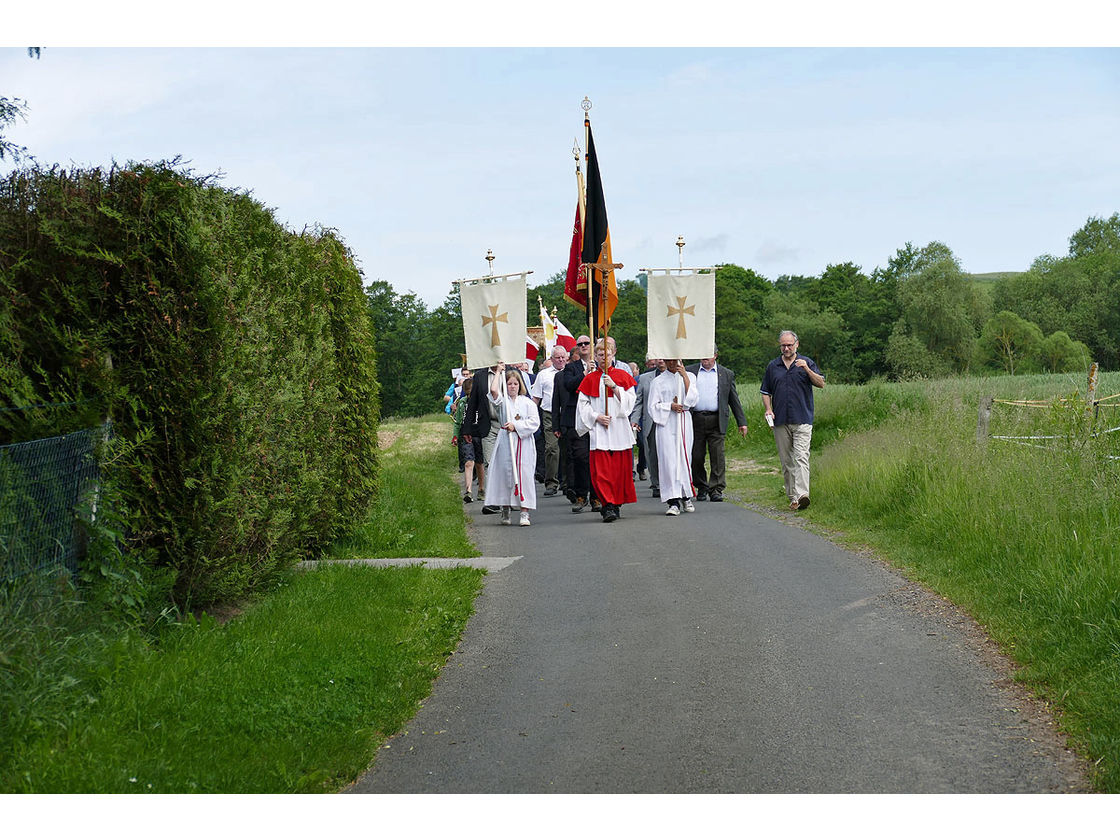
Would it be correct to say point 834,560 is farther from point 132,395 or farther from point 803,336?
point 803,336

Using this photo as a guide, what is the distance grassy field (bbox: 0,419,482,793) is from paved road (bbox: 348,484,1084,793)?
28 centimetres

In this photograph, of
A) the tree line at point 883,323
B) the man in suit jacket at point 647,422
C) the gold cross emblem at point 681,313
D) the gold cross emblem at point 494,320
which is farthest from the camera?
the tree line at point 883,323

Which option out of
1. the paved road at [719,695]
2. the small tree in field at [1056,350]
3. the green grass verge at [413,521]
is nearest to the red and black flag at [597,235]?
the green grass verge at [413,521]

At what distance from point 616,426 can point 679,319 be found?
6.32 ft

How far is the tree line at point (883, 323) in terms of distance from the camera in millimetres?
75000

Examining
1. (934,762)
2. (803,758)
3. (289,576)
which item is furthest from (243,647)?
(934,762)

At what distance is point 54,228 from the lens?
7.04 meters

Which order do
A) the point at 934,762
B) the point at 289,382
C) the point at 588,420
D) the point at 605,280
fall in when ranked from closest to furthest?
the point at 934,762 < the point at 289,382 < the point at 588,420 < the point at 605,280

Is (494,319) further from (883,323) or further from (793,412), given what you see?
(883,323)

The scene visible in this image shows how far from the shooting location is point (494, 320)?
1578 cm

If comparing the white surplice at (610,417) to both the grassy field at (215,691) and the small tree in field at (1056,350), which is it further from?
the small tree in field at (1056,350)

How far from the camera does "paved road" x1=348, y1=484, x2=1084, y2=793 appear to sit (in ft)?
17.2

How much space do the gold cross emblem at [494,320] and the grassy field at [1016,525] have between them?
445cm

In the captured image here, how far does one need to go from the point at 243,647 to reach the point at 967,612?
5116 millimetres
